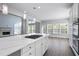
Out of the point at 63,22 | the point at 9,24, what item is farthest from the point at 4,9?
the point at 63,22

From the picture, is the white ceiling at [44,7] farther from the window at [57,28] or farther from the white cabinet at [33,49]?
the window at [57,28]

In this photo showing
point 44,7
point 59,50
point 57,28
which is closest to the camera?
point 59,50

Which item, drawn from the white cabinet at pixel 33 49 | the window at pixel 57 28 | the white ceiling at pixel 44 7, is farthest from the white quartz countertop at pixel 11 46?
the window at pixel 57 28

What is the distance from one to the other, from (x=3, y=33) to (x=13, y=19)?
88 cm

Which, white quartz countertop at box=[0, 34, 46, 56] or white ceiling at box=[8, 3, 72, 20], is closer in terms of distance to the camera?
white quartz countertop at box=[0, 34, 46, 56]

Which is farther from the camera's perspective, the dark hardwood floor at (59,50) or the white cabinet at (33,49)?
the dark hardwood floor at (59,50)

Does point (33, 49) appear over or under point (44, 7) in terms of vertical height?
under

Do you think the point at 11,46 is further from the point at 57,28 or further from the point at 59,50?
the point at 57,28

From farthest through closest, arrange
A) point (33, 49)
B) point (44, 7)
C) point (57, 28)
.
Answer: point (57, 28), point (44, 7), point (33, 49)

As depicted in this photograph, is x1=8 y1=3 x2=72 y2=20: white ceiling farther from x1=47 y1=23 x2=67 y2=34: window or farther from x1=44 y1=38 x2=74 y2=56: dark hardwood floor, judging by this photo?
x1=47 y1=23 x2=67 y2=34: window

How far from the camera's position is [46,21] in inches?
390

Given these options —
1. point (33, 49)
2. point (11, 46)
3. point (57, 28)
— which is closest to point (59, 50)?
point (33, 49)

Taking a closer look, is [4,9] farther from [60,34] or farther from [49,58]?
[60,34]

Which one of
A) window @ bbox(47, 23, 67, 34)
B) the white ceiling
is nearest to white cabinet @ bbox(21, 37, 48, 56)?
the white ceiling
